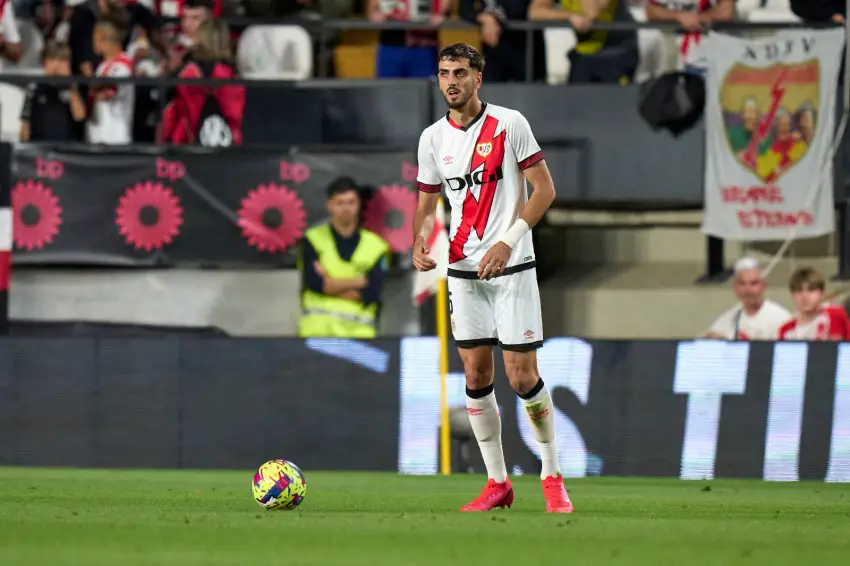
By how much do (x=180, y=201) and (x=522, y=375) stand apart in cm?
730

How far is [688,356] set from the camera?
39.5ft

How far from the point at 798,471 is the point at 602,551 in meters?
6.70

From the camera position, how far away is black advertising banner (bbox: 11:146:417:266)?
14.3 m

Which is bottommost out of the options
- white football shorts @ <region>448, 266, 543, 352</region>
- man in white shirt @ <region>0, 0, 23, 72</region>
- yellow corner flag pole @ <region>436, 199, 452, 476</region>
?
yellow corner flag pole @ <region>436, 199, 452, 476</region>

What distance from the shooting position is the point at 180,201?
47.0ft

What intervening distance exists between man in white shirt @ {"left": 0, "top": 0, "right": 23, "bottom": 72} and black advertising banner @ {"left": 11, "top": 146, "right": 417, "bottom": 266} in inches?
59.9

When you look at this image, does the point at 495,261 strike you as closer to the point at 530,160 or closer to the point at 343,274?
the point at 530,160

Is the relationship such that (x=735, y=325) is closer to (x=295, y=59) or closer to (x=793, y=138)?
(x=793, y=138)

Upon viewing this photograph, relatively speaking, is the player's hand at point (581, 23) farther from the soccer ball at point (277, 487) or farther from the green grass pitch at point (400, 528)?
the soccer ball at point (277, 487)

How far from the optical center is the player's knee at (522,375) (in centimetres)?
768

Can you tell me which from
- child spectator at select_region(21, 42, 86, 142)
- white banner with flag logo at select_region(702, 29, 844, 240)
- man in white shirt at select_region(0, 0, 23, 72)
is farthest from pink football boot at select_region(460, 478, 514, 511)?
man in white shirt at select_region(0, 0, 23, 72)

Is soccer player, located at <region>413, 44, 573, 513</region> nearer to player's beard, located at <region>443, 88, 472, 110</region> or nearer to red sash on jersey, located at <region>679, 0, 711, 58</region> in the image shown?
player's beard, located at <region>443, 88, 472, 110</region>

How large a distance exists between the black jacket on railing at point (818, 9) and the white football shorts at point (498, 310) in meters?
8.04

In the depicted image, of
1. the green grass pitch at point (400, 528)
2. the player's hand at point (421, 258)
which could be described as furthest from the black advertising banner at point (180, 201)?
the player's hand at point (421, 258)
